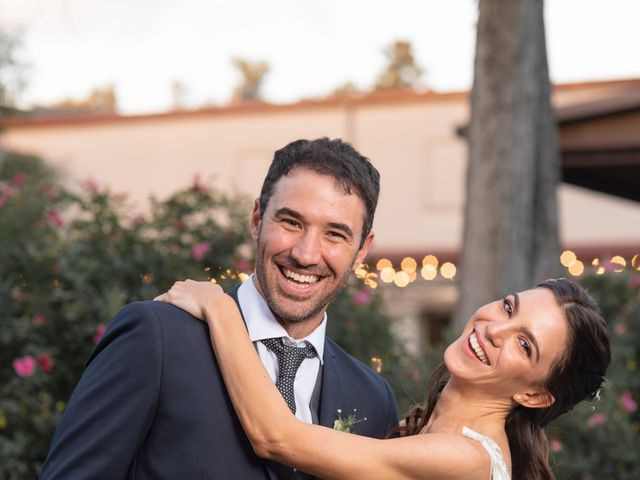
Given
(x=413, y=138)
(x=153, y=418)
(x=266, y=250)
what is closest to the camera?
(x=153, y=418)

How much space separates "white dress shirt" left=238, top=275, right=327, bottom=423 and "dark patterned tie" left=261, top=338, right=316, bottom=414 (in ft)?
0.04

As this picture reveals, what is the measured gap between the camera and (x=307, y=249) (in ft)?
9.84

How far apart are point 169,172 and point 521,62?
1572 cm

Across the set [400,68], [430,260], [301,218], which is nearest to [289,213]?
[301,218]

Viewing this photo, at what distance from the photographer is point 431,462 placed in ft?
10.5

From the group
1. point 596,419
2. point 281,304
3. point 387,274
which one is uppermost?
point 281,304

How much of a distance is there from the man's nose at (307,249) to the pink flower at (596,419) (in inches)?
156

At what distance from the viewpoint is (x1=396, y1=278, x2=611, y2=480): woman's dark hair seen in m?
3.45

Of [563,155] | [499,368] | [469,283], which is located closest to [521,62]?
[563,155]

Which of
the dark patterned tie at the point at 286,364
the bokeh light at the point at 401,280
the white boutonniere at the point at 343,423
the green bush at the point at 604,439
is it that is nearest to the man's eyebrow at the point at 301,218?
the dark patterned tie at the point at 286,364

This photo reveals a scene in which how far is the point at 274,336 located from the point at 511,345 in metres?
0.79

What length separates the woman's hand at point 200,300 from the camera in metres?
2.98

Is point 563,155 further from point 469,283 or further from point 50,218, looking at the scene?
point 50,218

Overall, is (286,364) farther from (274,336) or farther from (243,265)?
(243,265)
